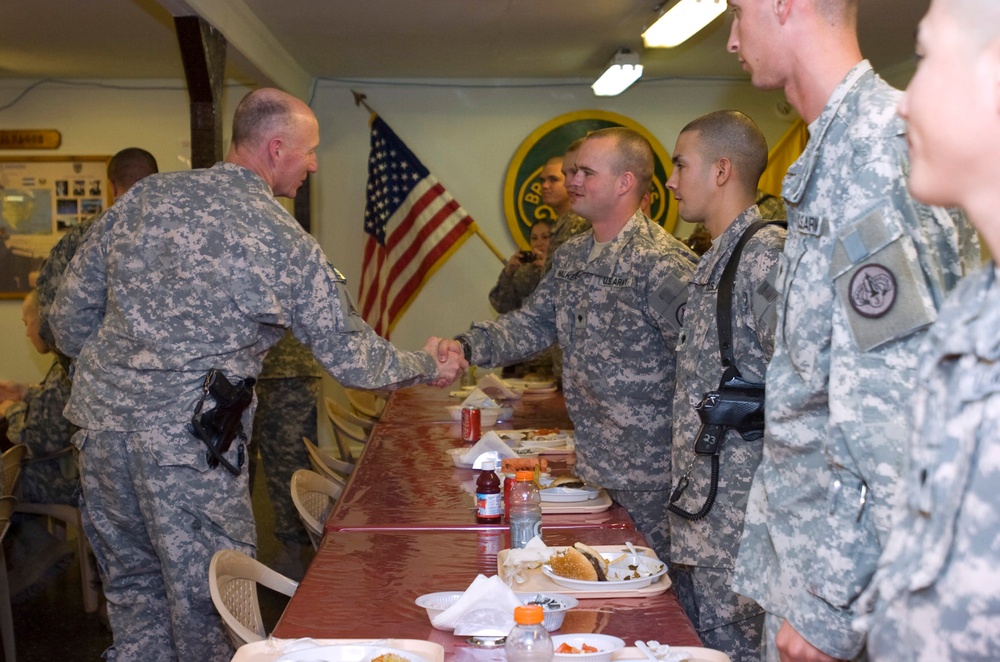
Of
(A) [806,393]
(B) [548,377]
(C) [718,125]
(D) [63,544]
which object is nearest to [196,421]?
(C) [718,125]

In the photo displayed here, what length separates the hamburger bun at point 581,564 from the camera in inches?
86.6

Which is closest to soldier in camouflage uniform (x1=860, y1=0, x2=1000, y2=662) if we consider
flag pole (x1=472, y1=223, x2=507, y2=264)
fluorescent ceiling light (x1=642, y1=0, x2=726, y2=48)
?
fluorescent ceiling light (x1=642, y1=0, x2=726, y2=48)

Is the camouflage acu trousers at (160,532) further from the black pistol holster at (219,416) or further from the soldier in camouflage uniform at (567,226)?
the soldier in camouflage uniform at (567,226)

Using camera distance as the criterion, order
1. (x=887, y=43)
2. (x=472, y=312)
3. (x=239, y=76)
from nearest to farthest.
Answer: (x=887, y=43) < (x=239, y=76) < (x=472, y=312)

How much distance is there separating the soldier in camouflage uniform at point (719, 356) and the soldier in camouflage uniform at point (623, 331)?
62 centimetres

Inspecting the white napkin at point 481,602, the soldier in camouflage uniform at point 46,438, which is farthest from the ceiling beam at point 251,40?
the white napkin at point 481,602

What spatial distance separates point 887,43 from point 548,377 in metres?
3.22

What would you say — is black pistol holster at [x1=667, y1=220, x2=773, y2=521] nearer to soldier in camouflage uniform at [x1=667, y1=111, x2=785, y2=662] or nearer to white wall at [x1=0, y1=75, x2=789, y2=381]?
soldier in camouflage uniform at [x1=667, y1=111, x2=785, y2=662]

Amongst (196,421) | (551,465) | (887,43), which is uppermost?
→ (887,43)

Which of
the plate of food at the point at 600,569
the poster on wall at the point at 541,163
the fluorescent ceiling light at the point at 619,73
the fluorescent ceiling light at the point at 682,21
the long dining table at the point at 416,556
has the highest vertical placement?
the fluorescent ceiling light at the point at 619,73

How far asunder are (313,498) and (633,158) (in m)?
1.68

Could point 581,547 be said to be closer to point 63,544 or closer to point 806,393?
point 806,393

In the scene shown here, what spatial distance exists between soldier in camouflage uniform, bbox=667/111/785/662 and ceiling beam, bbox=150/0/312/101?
3158 mm

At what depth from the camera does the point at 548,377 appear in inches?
257
